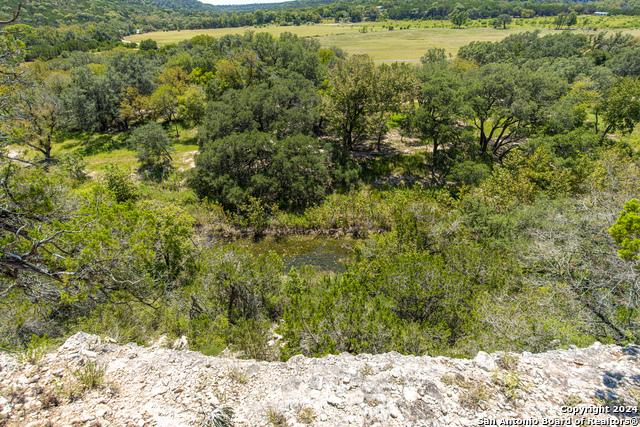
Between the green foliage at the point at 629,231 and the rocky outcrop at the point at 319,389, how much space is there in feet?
10.3

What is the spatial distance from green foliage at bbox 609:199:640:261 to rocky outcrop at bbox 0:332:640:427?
3.14 metres

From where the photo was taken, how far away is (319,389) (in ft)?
25.2

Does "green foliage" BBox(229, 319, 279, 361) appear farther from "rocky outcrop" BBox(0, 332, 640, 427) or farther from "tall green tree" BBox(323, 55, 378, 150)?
"tall green tree" BBox(323, 55, 378, 150)

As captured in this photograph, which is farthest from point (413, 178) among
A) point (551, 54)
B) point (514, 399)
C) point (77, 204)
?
point (551, 54)

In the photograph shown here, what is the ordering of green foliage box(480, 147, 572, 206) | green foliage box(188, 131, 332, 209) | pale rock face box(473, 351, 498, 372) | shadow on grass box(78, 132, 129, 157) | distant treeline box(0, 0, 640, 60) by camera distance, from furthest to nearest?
distant treeline box(0, 0, 640, 60) → shadow on grass box(78, 132, 129, 157) → green foliage box(188, 131, 332, 209) → green foliage box(480, 147, 572, 206) → pale rock face box(473, 351, 498, 372)

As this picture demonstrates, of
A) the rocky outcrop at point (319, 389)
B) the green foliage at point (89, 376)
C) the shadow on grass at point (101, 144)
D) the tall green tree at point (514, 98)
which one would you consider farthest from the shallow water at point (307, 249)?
the shadow on grass at point (101, 144)

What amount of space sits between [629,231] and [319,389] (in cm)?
912

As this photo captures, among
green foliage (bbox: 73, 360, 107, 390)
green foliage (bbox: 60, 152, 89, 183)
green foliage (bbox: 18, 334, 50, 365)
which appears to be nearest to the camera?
green foliage (bbox: 73, 360, 107, 390)

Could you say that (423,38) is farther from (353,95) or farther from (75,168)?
(75,168)

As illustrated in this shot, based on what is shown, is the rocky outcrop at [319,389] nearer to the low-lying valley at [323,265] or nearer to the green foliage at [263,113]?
the low-lying valley at [323,265]

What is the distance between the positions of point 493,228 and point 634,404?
11.9 m

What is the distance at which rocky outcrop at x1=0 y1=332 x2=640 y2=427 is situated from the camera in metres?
6.43

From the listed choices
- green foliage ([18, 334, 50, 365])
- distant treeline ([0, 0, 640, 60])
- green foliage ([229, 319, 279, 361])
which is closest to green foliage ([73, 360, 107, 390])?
green foliage ([18, 334, 50, 365])

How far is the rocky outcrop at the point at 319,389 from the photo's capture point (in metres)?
6.43
